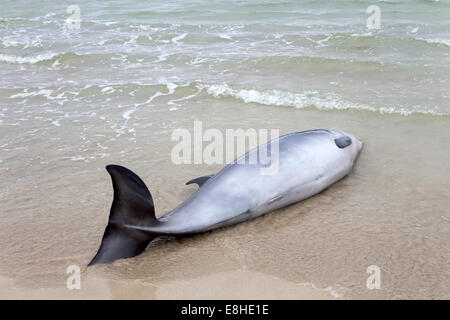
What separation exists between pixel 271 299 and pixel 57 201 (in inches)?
103

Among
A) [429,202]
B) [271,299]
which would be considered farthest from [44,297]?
[429,202]

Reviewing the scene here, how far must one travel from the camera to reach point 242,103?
8.68m

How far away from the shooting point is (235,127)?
7.50 metres

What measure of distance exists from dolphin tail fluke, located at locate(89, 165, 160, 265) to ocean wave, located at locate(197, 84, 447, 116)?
4.82 metres

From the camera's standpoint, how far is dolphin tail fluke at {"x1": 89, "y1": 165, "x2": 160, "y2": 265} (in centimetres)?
388

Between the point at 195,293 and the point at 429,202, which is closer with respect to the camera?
the point at 195,293

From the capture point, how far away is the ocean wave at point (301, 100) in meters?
7.85

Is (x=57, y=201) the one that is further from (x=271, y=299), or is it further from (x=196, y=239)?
(x=271, y=299)

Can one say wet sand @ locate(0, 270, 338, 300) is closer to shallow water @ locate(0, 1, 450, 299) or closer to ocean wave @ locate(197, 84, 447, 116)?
shallow water @ locate(0, 1, 450, 299)

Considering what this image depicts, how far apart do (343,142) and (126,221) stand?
8.95ft

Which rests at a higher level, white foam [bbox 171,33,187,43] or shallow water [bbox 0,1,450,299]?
white foam [bbox 171,33,187,43]

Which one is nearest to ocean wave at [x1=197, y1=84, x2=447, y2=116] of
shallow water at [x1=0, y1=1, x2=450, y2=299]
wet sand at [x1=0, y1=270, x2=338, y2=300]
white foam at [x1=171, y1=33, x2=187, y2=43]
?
shallow water at [x1=0, y1=1, x2=450, y2=299]

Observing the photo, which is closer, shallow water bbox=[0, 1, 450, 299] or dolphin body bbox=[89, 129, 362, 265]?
dolphin body bbox=[89, 129, 362, 265]
